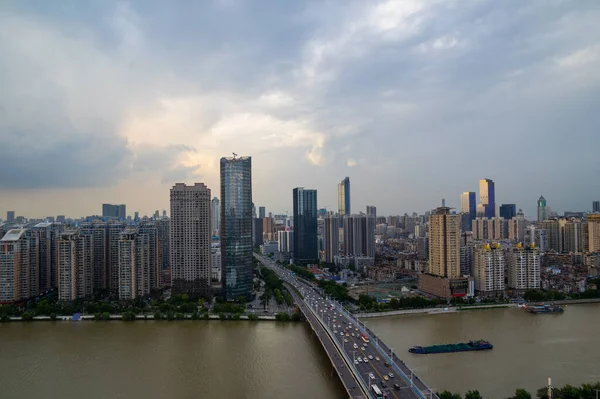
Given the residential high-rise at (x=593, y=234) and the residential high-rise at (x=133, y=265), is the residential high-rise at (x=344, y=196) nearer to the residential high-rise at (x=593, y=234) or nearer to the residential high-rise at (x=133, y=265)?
the residential high-rise at (x=593, y=234)

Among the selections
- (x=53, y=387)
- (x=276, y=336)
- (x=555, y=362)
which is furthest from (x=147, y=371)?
(x=555, y=362)

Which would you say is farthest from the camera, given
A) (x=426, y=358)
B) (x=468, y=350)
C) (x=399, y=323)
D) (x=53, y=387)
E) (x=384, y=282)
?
(x=384, y=282)

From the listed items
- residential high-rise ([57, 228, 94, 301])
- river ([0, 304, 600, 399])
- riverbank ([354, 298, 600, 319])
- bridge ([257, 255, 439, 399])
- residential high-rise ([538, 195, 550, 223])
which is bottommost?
riverbank ([354, 298, 600, 319])

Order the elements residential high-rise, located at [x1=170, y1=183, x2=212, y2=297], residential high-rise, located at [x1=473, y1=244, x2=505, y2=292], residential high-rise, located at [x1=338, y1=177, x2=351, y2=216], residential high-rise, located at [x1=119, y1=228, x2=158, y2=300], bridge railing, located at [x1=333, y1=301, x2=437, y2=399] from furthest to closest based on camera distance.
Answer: residential high-rise, located at [x1=338, y1=177, x2=351, y2=216], residential high-rise, located at [x1=473, y1=244, x2=505, y2=292], residential high-rise, located at [x1=170, y1=183, x2=212, y2=297], residential high-rise, located at [x1=119, y1=228, x2=158, y2=300], bridge railing, located at [x1=333, y1=301, x2=437, y2=399]

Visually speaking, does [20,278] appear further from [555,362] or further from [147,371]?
[555,362]

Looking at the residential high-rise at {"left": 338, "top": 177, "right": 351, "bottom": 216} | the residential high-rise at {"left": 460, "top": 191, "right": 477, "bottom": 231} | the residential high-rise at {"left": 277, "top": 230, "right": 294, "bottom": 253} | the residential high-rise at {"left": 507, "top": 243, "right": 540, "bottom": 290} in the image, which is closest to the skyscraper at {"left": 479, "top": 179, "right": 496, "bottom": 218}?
the residential high-rise at {"left": 460, "top": 191, "right": 477, "bottom": 231}

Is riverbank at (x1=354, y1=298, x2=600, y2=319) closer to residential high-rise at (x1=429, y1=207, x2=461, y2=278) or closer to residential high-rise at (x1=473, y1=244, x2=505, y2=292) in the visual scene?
residential high-rise at (x1=473, y1=244, x2=505, y2=292)
